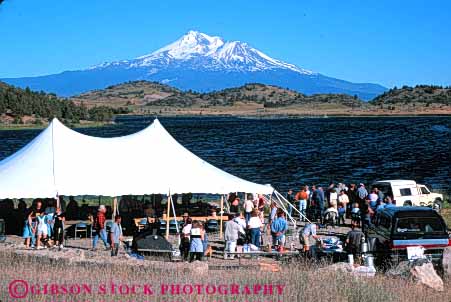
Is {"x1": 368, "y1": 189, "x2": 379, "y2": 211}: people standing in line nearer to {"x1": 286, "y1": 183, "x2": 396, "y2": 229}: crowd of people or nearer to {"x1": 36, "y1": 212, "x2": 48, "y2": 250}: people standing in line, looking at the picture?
{"x1": 286, "y1": 183, "x2": 396, "y2": 229}: crowd of people

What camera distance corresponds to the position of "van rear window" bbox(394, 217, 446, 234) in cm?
1623

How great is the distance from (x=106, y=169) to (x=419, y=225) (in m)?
10.4

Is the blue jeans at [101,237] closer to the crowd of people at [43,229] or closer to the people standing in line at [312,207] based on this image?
the crowd of people at [43,229]

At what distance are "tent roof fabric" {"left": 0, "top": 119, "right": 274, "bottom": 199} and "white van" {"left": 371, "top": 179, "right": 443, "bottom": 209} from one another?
6.68 metres

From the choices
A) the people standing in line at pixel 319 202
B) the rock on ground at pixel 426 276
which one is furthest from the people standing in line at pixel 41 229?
the people standing in line at pixel 319 202

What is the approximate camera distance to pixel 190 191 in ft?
73.2

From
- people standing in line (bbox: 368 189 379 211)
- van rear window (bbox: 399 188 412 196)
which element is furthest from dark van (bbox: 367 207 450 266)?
van rear window (bbox: 399 188 412 196)

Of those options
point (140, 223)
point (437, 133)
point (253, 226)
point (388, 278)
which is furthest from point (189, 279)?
point (437, 133)

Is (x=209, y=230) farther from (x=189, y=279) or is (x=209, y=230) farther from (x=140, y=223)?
(x=189, y=279)

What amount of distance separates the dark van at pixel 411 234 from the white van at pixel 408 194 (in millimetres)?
11250

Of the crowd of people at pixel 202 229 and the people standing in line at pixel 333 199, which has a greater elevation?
the people standing in line at pixel 333 199

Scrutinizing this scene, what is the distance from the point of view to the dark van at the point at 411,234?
52.6ft

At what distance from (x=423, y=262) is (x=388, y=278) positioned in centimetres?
73

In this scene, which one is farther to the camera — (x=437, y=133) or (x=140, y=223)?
(x=437, y=133)
